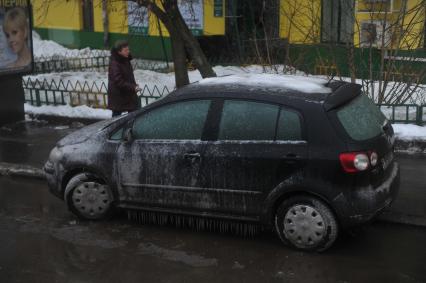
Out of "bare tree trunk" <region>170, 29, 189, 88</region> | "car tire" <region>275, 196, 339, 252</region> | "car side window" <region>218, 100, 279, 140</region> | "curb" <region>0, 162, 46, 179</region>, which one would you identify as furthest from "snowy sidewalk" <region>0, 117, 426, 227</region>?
"bare tree trunk" <region>170, 29, 189, 88</region>

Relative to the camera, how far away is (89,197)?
614 cm

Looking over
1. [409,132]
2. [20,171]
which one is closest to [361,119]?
[409,132]

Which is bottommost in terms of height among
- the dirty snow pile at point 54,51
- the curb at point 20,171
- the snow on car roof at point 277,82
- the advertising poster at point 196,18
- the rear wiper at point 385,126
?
the curb at point 20,171

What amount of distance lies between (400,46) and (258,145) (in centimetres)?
503

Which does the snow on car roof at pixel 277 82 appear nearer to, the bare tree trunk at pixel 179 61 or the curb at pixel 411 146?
the curb at pixel 411 146

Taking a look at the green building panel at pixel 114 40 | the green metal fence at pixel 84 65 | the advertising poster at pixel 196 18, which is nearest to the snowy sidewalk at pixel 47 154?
the green metal fence at pixel 84 65

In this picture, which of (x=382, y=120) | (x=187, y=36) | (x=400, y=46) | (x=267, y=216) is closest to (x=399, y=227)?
(x=382, y=120)

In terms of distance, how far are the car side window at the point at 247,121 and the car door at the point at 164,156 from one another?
216 millimetres

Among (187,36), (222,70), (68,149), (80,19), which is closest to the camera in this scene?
(68,149)

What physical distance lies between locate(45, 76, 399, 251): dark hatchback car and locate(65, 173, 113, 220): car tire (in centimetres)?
1

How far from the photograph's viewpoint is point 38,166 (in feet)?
26.9

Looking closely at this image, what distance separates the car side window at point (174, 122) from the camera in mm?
5582

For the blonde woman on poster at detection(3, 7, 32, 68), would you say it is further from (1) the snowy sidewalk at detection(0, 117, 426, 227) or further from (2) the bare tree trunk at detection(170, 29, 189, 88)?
(2) the bare tree trunk at detection(170, 29, 189, 88)

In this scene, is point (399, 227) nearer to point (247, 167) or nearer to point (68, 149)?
point (247, 167)
